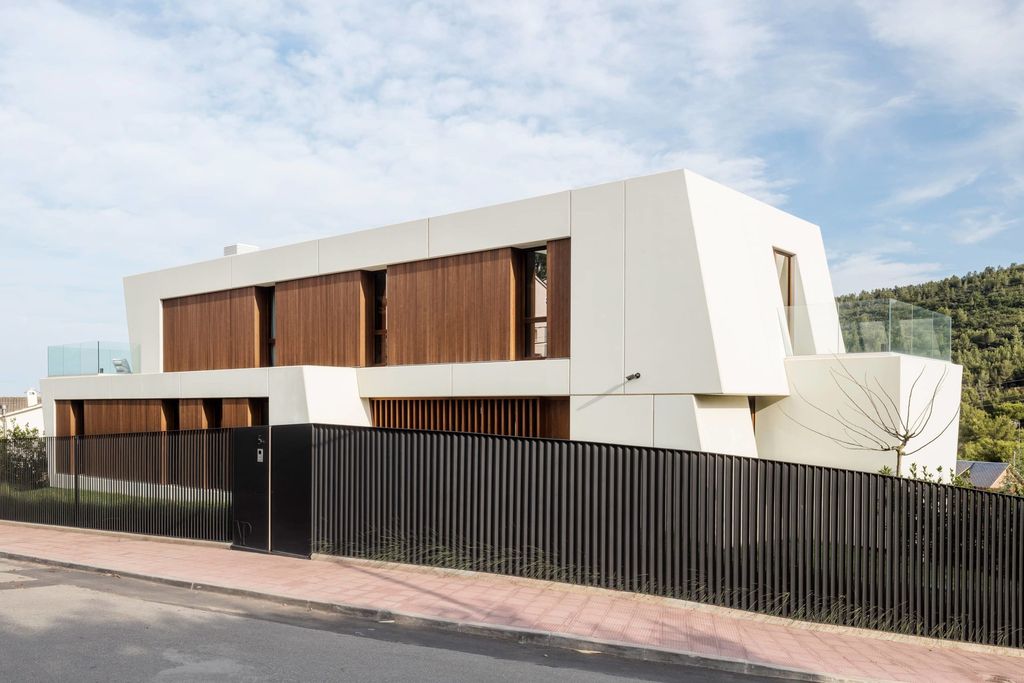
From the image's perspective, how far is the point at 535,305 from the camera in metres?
16.7

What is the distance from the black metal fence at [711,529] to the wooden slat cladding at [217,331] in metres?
10.0

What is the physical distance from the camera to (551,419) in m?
16.0

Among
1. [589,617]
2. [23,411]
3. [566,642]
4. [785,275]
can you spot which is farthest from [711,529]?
[23,411]

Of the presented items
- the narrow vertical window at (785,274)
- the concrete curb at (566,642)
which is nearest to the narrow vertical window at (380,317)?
the narrow vertical window at (785,274)

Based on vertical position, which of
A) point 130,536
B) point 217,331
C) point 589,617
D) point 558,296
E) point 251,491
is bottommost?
point 130,536

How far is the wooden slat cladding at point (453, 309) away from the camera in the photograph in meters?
16.6

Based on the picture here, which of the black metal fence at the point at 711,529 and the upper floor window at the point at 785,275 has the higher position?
the upper floor window at the point at 785,275

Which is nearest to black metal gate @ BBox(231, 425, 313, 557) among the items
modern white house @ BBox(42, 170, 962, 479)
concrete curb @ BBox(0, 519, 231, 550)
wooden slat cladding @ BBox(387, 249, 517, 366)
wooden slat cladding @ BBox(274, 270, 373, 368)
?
concrete curb @ BBox(0, 519, 231, 550)

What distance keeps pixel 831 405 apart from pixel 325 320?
11.1m

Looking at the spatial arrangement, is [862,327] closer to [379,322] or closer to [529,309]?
[529,309]

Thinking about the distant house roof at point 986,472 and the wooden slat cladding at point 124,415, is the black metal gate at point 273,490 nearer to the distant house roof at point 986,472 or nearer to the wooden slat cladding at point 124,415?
the wooden slat cladding at point 124,415

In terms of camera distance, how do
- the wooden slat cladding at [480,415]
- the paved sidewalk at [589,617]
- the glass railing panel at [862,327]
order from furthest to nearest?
the wooden slat cladding at [480,415] → the glass railing panel at [862,327] → the paved sidewalk at [589,617]

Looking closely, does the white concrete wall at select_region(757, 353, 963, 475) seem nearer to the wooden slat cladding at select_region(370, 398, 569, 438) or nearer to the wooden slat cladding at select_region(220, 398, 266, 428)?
the wooden slat cladding at select_region(370, 398, 569, 438)

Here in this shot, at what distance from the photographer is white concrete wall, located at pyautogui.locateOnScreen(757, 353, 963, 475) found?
15.3m
